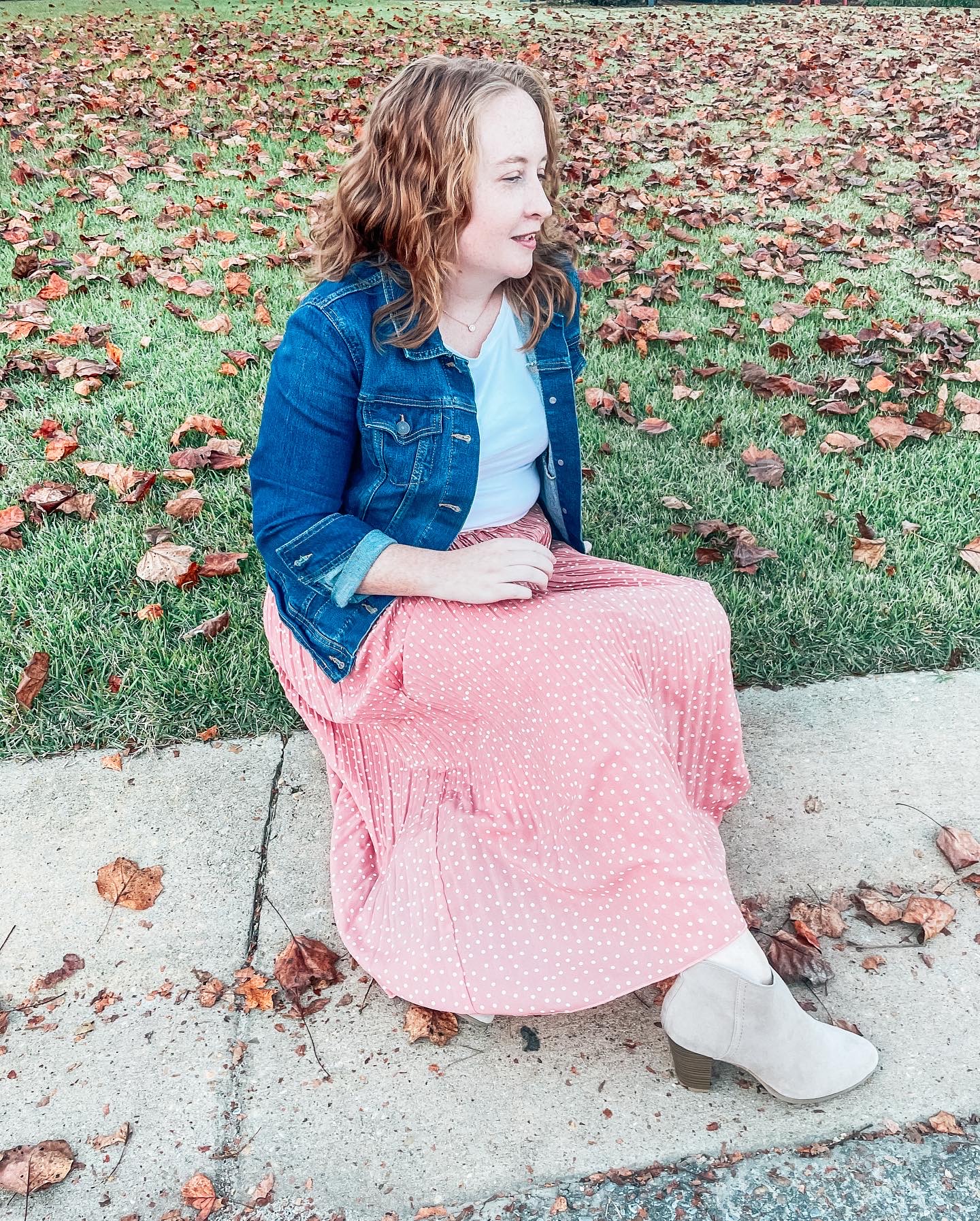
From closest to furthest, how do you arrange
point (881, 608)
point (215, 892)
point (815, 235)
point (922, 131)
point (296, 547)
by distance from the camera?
point (296, 547) → point (215, 892) → point (881, 608) → point (815, 235) → point (922, 131)

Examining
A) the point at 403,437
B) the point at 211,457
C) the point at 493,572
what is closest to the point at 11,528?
the point at 211,457

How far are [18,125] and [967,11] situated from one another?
12.4 meters

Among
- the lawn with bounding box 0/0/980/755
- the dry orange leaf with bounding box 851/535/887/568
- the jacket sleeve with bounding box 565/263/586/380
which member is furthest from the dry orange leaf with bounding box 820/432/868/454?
the jacket sleeve with bounding box 565/263/586/380

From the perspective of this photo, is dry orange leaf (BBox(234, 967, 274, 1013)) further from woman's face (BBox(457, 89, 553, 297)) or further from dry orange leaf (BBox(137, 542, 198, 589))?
woman's face (BBox(457, 89, 553, 297))

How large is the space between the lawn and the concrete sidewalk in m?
0.32

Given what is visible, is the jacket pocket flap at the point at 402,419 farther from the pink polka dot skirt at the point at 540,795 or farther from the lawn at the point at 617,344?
the lawn at the point at 617,344

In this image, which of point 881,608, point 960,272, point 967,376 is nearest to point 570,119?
point 960,272

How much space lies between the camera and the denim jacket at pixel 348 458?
182cm

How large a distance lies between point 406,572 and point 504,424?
1.42 ft

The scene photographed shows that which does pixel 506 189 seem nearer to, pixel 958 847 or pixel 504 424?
pixel 504 424

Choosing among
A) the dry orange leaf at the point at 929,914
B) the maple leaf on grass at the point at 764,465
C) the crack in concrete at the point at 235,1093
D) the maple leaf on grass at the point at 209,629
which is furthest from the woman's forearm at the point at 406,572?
the maple leaf on grass at the point at 764,465

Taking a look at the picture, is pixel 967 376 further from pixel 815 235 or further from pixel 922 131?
pixel 922 131

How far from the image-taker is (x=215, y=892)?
204 centimetres

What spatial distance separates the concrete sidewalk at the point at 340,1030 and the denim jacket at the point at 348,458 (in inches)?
21.7
